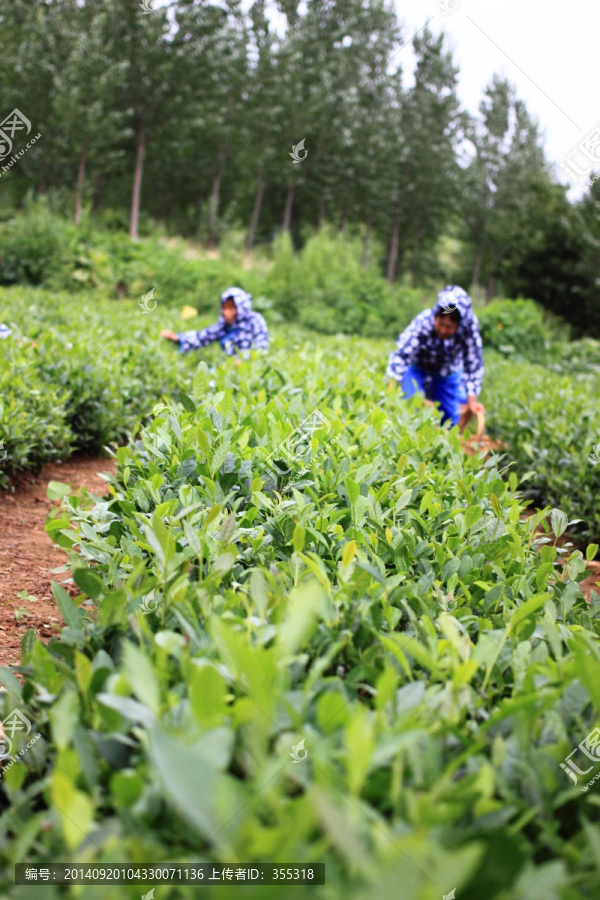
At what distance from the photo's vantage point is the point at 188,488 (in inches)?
84.4

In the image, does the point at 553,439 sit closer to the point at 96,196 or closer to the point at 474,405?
the point at 474,405

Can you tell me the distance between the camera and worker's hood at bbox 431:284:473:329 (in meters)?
Result: 5.36

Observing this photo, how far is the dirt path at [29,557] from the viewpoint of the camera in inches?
122

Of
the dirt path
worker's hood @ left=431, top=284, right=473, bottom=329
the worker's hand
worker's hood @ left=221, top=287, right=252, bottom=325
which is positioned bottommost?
the dirt path

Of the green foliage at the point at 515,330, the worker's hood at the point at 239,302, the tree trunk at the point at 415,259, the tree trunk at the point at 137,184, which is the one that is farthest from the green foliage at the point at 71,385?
the tree trunk at the point at 415,259

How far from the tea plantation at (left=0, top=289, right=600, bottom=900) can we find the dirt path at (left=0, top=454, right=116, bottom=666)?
2.78 ft

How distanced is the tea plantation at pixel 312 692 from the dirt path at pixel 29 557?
0.85 m

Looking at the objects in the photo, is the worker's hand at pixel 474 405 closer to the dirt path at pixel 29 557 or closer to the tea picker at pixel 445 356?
the tea picker at pixel 445 356

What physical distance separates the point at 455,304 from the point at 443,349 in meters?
0.59

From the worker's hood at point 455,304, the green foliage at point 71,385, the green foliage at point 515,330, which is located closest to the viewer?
the green foliage at point 71,385

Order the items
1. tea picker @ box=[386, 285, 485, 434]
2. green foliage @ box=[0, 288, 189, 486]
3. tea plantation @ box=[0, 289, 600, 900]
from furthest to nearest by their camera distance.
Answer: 1. tea picker @ box=[386, 285, 485, 434]
2. green foliage @ box=[0, 288, 189, 486]
3. tea plantation @ box=[0, 289, 600, 900]

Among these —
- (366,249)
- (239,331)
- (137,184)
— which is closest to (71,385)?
(239,331)
